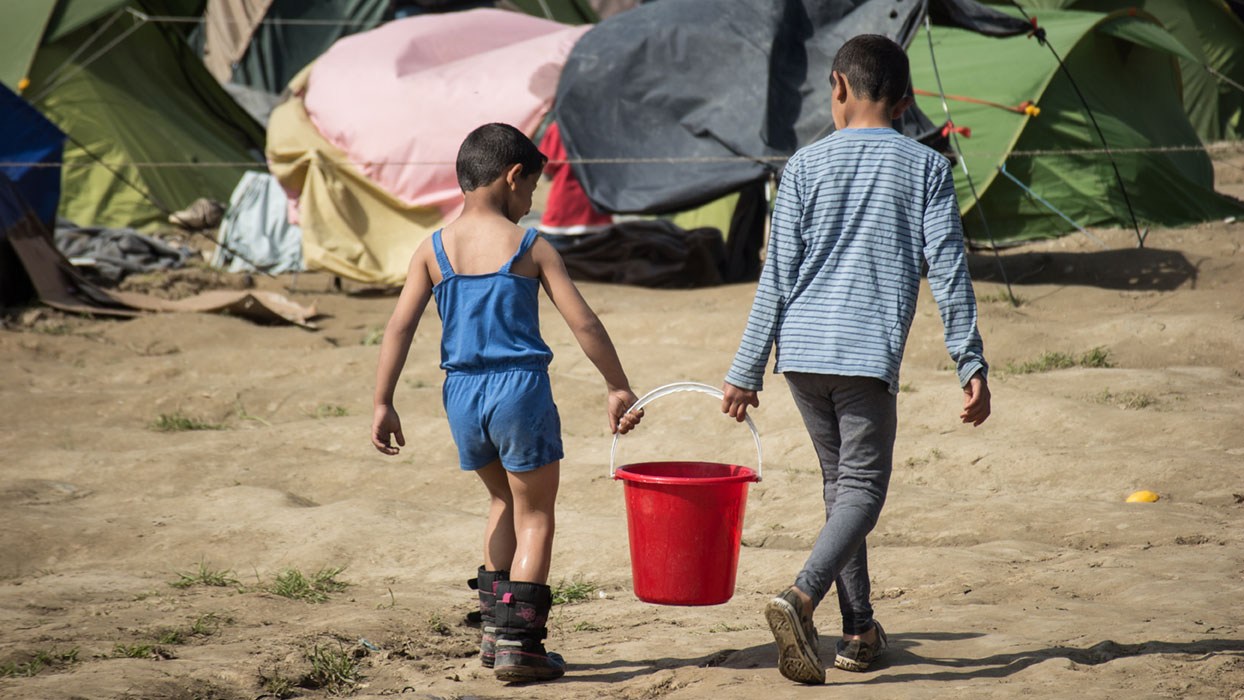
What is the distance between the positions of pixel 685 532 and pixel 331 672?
94cm

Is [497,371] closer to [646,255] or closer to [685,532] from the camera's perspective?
[685,532]

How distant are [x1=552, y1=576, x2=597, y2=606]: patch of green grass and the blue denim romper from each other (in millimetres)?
868

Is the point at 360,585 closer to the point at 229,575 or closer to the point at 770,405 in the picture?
the point at 229,575

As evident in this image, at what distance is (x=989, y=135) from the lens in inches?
416

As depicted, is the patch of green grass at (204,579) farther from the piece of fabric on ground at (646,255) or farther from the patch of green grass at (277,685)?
the piece of fabric on ground at (646,255)

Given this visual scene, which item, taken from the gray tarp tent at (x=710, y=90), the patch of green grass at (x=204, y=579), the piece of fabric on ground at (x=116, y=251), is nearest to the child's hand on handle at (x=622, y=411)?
the patch of green grass at (x=204, y=579)

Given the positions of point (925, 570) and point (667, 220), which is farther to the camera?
point (667, 220)

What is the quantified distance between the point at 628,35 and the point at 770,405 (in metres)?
4.81

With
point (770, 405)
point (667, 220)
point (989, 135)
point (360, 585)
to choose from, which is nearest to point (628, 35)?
point (667, 220)

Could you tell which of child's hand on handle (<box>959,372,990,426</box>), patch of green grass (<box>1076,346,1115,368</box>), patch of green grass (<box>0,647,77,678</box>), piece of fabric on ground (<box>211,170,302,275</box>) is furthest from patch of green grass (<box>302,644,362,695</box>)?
piece of fabric on ground (<box>211,170,302,275</box>)

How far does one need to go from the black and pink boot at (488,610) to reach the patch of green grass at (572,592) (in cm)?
64

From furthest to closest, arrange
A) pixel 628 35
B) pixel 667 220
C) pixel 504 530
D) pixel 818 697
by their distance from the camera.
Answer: pixel 667 220 < pixel 628 35 < pixel 504 530 < pixel 818 697

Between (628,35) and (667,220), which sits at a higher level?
(628,35)

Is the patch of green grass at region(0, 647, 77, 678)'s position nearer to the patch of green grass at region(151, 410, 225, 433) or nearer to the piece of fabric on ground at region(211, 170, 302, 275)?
the patch of green grass at region(151, 410, 225, 433)
